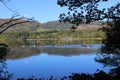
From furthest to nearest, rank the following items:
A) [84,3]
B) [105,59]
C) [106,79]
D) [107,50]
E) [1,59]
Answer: [105,59], [107,50], [1,59], [106,79], [84,3]

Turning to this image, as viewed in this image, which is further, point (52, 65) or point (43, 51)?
point (43, 51)

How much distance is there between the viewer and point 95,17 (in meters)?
12.6

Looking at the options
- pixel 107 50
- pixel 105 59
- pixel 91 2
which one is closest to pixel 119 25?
pixel 91 2

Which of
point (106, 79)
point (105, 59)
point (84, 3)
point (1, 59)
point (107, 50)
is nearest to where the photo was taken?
point (84, 3)

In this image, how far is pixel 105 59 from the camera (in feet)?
80.8

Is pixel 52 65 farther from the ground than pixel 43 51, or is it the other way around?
pixel 52 65

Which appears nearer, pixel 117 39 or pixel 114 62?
pixel 117 39

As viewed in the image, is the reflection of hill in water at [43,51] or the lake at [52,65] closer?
the lake at [52,65]

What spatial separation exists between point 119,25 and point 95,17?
1320 mm

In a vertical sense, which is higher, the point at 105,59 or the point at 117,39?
the point at 117,39

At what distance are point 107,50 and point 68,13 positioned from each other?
10921 millimetres

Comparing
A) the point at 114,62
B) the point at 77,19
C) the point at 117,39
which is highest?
the point at 77,19

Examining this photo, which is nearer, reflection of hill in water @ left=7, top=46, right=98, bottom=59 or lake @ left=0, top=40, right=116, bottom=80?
lake @ left=0, top=40, right=116, bottom=80

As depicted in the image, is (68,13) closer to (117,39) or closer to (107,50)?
(117,39)
